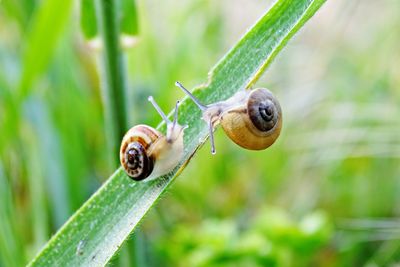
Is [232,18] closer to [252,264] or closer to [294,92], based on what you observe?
[294,92]

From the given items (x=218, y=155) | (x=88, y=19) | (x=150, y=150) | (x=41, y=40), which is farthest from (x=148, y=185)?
(x=218, y=155)

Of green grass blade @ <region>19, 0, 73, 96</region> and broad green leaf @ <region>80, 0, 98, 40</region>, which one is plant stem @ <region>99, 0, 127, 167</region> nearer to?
broad green leaf @ <region>80, 0, 98, 40</region>

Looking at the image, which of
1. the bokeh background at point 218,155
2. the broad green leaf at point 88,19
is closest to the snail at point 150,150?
the broad green leaf at point 88,19

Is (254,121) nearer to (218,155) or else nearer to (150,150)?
(150,150)

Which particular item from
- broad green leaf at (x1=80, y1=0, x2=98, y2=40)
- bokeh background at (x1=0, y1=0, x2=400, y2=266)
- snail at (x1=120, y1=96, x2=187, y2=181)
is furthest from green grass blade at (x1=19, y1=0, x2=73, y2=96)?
snail at (x1=120, y1=96, x2=187, y2=181)

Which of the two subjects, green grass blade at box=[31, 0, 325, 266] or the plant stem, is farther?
the plant stem

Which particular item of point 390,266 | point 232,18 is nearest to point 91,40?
point 390,266

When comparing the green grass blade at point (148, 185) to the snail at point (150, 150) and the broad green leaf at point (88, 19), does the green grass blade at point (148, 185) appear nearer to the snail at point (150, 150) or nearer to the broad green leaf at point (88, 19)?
the snail at point (150, 150)

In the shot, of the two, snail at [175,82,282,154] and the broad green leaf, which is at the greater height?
the broad green leaf
